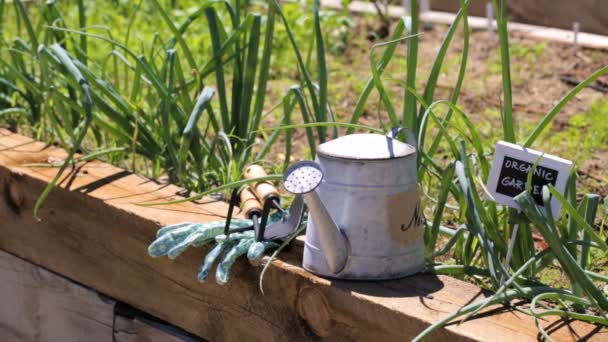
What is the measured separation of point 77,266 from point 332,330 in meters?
0.83

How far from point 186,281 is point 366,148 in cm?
56

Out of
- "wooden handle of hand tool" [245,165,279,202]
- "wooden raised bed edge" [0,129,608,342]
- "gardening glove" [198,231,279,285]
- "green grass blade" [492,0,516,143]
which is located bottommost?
"wooden raised bed edge" [0,129,608,342]

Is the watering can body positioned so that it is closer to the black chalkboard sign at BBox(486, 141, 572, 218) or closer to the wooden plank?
the black chalkboard sign at BBox(486, 141, 572, 218)

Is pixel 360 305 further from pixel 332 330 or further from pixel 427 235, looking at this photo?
pixel 427 235

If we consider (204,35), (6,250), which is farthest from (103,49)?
(6,250)

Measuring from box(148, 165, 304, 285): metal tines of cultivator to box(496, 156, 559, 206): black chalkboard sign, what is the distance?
367 mm

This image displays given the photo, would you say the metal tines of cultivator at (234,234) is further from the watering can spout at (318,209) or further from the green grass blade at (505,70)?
the green grass blade at (505,70)

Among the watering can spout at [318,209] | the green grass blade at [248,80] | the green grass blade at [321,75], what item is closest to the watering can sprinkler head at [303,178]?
the watering can spout at [318,209]

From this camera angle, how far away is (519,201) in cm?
159

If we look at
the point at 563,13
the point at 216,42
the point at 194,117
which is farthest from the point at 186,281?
the point at 563,13

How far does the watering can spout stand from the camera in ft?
5.35

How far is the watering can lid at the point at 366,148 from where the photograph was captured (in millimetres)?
1696

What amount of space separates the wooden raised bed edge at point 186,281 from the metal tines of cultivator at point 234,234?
0.05 meters

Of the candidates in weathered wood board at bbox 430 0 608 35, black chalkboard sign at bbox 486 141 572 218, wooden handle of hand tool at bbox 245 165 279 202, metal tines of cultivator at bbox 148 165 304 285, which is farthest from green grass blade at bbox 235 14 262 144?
weathered wood board at bbox 430 0 608 35
